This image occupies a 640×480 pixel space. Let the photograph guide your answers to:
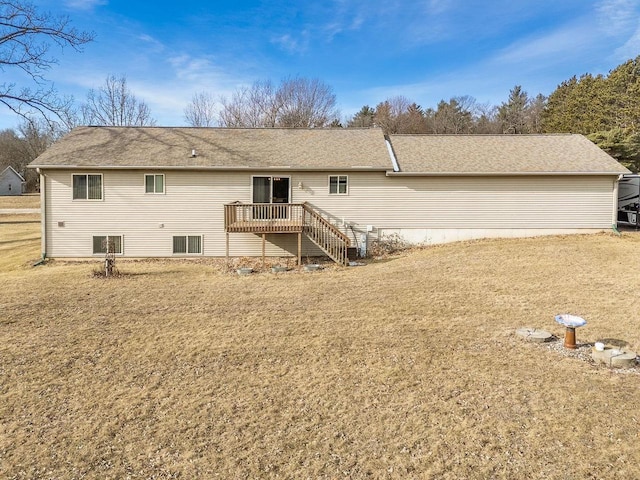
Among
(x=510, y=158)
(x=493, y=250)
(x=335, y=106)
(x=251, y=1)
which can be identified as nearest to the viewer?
(x=493, y=250)

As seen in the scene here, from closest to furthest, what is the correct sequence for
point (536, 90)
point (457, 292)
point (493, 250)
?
point (457, 292) → point (493, 250) → point (536, 90)

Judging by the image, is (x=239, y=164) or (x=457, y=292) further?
(x=239, y=164)

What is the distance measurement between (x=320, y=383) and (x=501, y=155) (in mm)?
14512

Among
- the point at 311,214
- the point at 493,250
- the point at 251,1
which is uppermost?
the point at 251,1

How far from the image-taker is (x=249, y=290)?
33.9 ft

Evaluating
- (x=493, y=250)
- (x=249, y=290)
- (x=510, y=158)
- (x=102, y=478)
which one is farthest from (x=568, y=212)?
(x=102, y=478)

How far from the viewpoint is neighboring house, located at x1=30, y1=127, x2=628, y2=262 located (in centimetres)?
1459

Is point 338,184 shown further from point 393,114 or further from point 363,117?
point 393,114

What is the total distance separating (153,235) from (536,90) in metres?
49.9

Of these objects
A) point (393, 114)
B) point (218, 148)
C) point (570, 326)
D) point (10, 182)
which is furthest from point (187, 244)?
A: point (10, 182)

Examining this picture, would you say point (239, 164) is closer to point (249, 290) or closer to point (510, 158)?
point (249, 290)

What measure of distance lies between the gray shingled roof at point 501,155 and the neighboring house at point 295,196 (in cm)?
10

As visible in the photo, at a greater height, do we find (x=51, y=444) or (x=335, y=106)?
(x=335, y=106)

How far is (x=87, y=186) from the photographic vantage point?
48.0 ft
